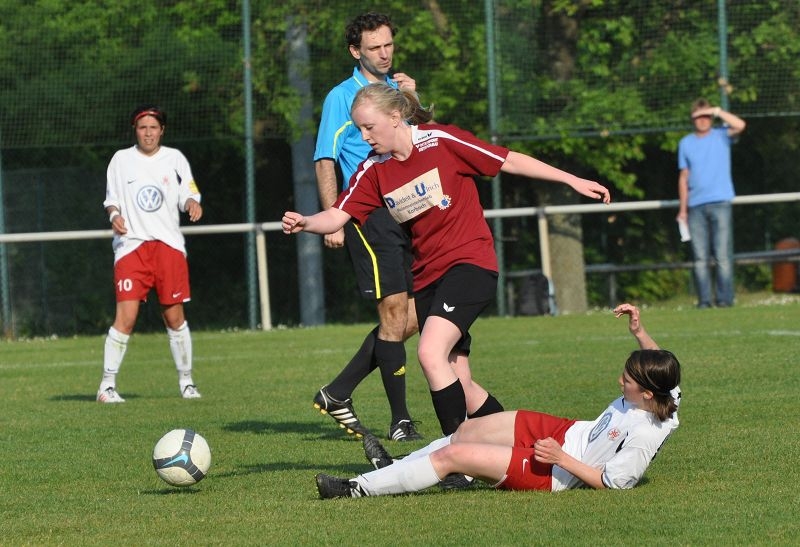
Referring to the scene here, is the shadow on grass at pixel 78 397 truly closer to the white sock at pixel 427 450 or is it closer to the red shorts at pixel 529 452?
the white sock at pixel 427 450

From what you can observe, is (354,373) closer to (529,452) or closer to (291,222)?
(291,222)

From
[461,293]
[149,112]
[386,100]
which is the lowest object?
[461,293]

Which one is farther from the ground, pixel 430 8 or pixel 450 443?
pixel 430 8

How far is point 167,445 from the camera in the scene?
6.67m

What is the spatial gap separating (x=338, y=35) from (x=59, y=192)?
4.24 metres

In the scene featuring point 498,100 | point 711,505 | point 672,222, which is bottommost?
→ point 711,505

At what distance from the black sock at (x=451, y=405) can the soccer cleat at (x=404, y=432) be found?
4.67ft

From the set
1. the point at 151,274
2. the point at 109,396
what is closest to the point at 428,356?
the point at 109,396

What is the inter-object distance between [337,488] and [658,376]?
1395 mm

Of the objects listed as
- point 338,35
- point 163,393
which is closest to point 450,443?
point 163,393

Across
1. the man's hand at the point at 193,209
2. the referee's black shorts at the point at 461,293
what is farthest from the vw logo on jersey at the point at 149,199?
the referee's black shorts at the point at 461,293

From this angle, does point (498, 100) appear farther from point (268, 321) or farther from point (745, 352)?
point (745, 352)

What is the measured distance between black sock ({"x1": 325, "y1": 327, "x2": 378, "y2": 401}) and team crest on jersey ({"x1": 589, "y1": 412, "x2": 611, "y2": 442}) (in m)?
2.26

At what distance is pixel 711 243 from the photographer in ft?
54.7
